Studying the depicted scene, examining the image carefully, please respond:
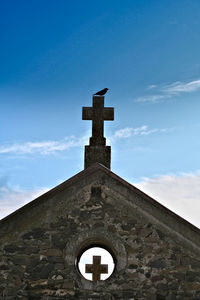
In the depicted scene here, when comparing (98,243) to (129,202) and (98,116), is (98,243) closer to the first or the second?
(129,202)

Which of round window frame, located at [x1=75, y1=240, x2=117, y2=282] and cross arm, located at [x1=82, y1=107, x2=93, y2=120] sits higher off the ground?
cross arm, located at [x1=82, y1=107, x2=93, y2=120]

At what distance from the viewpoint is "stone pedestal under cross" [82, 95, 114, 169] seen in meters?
8.89

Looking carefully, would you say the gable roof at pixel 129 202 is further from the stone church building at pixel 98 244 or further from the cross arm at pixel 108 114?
the cross arm at pixel 108 114

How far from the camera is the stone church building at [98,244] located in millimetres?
6914

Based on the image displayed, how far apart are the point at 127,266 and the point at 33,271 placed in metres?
1.74

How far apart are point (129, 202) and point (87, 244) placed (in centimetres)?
117

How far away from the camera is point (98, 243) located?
7.38 metres

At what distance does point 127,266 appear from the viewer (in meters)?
7.07

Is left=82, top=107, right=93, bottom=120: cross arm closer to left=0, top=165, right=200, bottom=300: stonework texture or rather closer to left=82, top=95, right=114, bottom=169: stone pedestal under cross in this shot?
left=82, top=95, right=114, bottom=169: stone pedestal under cross

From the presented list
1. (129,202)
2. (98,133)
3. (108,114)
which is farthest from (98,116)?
(129,202)

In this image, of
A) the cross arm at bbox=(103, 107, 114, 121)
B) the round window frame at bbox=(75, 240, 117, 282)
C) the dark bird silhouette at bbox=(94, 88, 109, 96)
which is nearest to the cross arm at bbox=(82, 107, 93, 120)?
the cross arm at bbox=(103, 107, 114, 121)

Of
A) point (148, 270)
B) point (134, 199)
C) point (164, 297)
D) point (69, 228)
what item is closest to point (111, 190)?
point (134, 199)

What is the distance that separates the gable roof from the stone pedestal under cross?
104 centimetres

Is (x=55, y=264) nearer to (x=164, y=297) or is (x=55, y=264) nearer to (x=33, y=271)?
(x=33, y=271)
